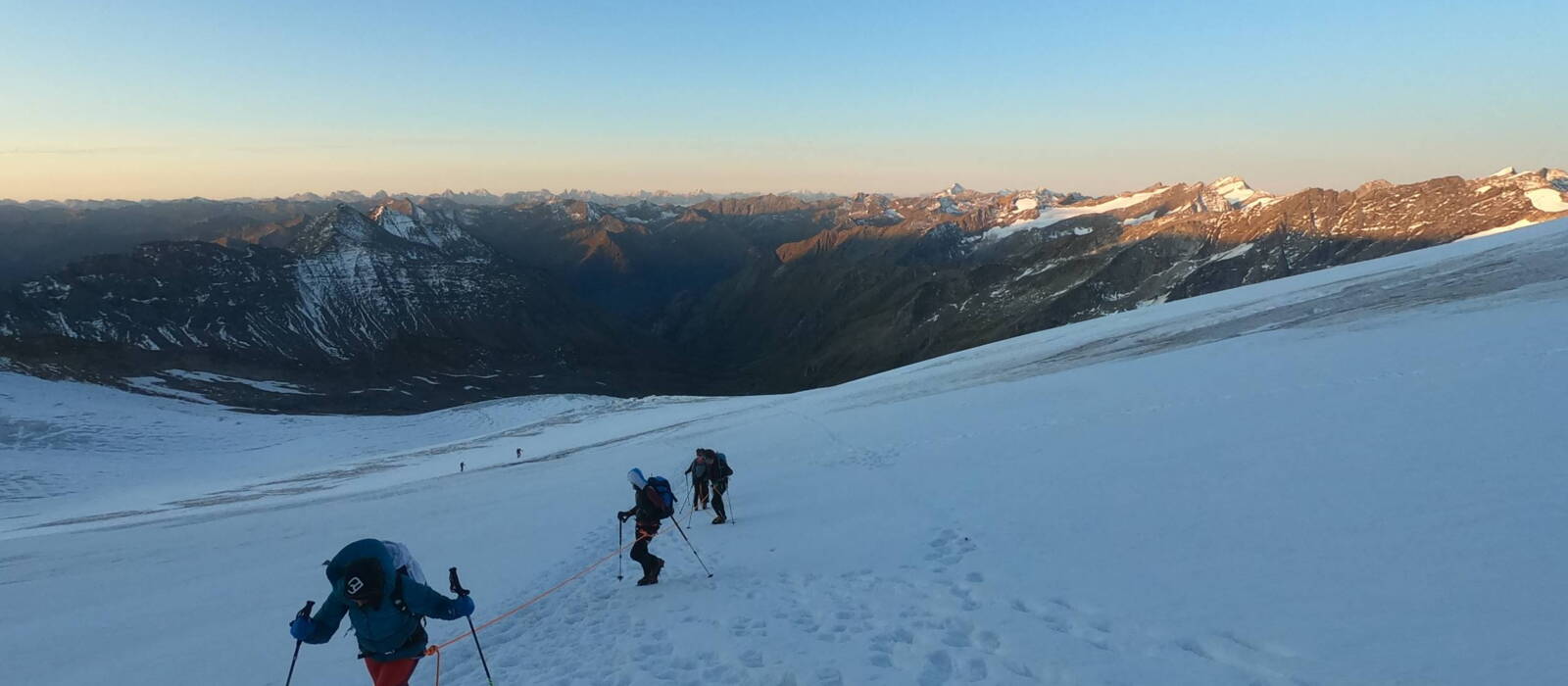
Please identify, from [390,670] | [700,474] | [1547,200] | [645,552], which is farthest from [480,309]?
[1547,200]

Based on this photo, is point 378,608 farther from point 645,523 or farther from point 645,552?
point 645,552

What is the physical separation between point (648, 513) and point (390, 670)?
433 cm

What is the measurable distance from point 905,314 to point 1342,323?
469 feet

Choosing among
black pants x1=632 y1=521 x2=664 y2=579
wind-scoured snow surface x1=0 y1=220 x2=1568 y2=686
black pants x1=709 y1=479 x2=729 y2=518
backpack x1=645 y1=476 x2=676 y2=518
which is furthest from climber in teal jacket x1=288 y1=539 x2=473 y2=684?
black pants x1=709 y1=479 x2=729 y2=518

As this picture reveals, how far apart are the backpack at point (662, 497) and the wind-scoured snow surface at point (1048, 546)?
3.68 ft

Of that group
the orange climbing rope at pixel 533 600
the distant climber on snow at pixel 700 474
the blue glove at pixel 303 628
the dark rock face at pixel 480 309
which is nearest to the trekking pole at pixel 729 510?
the distant climber on snow at pixel 700 474

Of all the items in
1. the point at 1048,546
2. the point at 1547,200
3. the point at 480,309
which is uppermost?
the point at 1547,200

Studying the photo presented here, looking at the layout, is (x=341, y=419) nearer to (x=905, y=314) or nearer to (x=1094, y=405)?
(x=1094, y=405)

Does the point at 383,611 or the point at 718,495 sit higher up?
the point at 383,611

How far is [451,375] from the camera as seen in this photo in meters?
146

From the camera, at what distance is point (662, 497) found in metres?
10.3

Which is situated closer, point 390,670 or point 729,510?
point 390,670

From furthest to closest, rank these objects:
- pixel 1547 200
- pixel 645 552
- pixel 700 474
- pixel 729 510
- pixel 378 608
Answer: pixel 1547 200 → pixel 729 510 → pixel 700 474 → pixel 645 552 → pixel 378 608

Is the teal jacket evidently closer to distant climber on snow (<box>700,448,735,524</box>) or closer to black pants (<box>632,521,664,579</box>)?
black pants (<box>632,521,664,579</box>)
